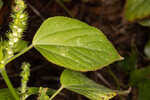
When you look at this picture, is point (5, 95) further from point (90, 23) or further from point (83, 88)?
point (90, 23)

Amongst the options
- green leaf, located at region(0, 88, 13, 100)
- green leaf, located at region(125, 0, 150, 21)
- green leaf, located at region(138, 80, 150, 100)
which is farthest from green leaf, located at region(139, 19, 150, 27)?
green leaf, located at region(0, 88, 13, 100)

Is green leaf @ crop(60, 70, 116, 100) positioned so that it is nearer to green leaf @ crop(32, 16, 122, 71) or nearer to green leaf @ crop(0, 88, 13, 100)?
green leaf @ crop(32, 16, 122, 71)

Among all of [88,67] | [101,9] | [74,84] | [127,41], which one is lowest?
[127,41]

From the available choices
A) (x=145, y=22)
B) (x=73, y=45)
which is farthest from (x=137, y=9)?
(x=73, y=45)

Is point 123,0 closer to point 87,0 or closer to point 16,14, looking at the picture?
point 87,0

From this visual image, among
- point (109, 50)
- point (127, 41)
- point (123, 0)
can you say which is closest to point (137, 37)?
point (127, 41)

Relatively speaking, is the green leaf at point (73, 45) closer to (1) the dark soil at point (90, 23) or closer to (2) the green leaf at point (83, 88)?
(2) the green leaf at point (83, 88)
